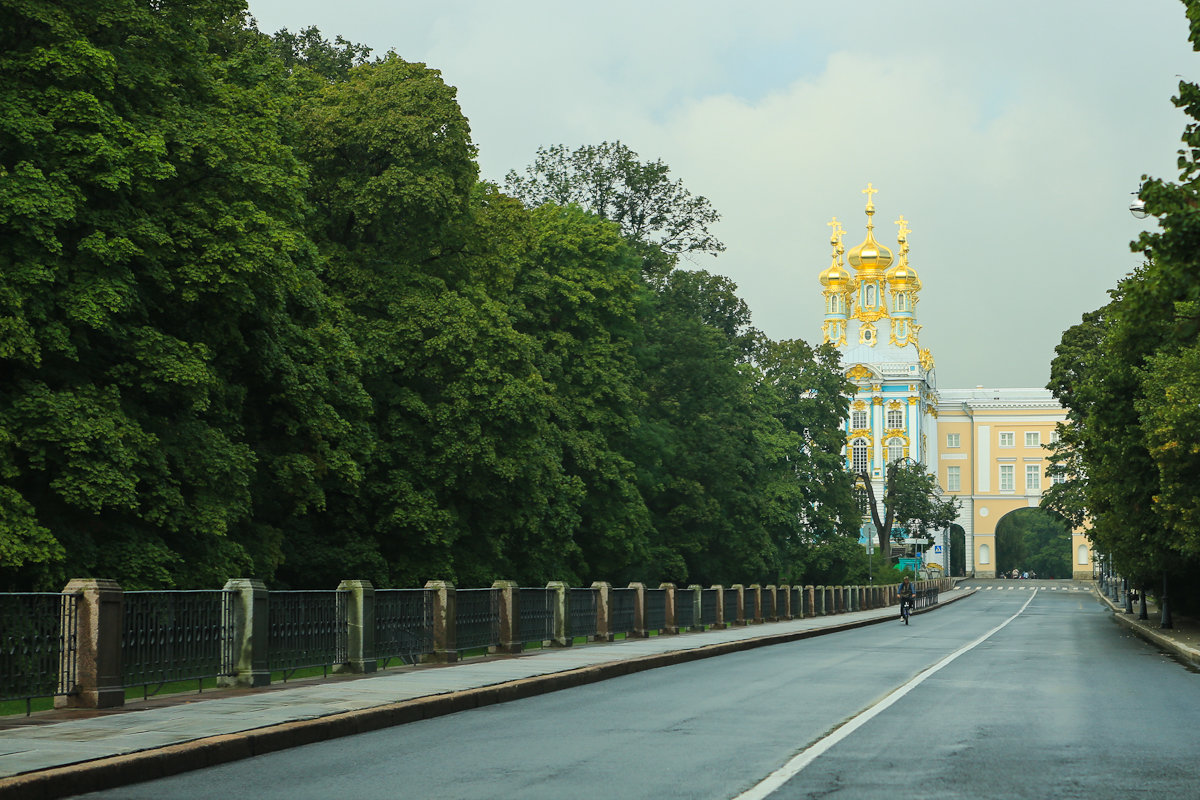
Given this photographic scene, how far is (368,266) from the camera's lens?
36125 millimetres

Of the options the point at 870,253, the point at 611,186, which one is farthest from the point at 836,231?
the point at 611,186

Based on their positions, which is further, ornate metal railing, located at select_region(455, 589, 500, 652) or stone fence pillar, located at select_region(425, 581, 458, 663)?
ornate metal railing, located at select_region(455, 589, 500, 652)

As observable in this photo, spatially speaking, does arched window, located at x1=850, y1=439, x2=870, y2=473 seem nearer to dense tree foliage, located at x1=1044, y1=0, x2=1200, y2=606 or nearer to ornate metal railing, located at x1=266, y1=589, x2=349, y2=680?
dense tree foliage, located at x1=1044, y1=0, x2=1200, y2=606

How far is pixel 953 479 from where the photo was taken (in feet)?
493

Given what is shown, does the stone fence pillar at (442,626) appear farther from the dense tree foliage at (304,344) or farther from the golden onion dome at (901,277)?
the golden onion dome at (901,277)

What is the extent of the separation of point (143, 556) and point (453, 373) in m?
12.8

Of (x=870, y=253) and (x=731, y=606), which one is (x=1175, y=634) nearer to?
(x=731, y=606)

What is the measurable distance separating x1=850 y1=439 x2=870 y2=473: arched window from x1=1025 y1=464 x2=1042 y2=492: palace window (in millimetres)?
22367

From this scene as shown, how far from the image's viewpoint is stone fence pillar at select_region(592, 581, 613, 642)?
30938 mm

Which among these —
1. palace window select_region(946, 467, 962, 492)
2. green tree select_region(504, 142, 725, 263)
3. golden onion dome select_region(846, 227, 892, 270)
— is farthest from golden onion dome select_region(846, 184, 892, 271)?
green tree select_region(504, 142, 725, 263)

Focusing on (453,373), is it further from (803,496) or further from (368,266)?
(803,496)

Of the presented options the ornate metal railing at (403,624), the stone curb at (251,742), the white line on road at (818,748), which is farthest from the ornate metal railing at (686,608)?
the stone curb at (251,742)

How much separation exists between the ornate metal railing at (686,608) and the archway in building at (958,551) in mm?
106247

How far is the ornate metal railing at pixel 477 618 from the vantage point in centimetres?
2320
